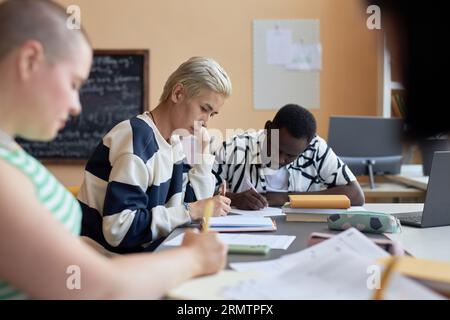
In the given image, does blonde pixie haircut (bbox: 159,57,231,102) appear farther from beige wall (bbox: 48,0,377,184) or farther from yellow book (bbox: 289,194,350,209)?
beige wall (bbox: 48,0,377,184)

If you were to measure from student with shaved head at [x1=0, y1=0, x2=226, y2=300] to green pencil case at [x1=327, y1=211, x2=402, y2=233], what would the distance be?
672mm

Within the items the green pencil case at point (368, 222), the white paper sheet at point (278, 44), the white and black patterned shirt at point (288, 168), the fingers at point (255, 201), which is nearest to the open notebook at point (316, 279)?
the green pencil case at point (368, 222)

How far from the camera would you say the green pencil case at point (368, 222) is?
134 centimetres

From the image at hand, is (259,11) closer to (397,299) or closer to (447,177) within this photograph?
(447,177)

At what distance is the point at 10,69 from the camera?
706 millimetres

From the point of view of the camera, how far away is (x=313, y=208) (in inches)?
60.7

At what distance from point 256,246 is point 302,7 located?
2745mm

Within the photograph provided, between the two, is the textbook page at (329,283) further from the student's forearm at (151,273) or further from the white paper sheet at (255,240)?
the white paper sheet at (255,240)

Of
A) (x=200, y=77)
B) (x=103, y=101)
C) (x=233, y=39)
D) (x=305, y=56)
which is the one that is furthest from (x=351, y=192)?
(x=103, y=101)

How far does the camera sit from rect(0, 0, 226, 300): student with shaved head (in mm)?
652

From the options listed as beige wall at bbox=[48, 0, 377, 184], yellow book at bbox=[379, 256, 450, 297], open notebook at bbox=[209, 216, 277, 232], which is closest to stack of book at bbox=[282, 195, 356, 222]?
open notebook at bbox=[209, 216, 277, 232]

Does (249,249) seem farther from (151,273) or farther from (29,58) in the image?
(29,58)

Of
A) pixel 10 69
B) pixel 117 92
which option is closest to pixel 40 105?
pixel 10 69

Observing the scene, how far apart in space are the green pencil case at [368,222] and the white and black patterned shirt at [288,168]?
2.66 ft
